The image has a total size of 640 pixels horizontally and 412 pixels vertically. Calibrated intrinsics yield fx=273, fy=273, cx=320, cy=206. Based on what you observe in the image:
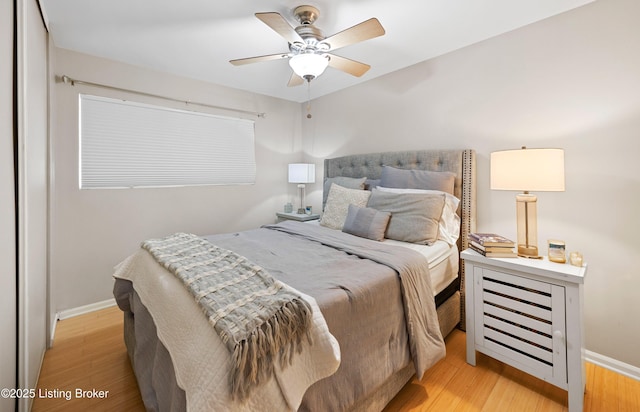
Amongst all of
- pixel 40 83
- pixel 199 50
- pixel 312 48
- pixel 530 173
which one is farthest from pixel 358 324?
Result: pixel 199 50

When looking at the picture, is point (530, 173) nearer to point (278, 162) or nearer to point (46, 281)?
point (278, 162)

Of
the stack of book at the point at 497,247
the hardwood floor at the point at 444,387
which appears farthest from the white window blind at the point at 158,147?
the stack of book at the point at 497,247

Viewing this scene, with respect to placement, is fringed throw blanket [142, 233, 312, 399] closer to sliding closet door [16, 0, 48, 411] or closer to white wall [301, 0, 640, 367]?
sliding closet door [16, 0, 48, 411]

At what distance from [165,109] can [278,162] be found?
150 centimetres

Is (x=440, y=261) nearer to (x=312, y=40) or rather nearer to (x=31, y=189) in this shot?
(x=312, y=40)

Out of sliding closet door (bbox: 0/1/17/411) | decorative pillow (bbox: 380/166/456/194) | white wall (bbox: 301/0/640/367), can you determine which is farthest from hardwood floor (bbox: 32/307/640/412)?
decorative pillow (bbox: 380/166/456/194)

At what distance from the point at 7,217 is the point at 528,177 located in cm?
Answer: 254

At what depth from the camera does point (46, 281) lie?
1.98 meters

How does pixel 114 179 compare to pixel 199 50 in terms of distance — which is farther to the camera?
pixel 114 179

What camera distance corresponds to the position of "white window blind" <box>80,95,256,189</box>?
2551mm

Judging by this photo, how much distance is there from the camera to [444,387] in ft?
5.27

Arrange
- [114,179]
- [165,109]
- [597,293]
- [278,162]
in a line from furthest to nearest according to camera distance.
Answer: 1. [278,162]
2. [165,109]
3. [114,179]
4. [597,293]

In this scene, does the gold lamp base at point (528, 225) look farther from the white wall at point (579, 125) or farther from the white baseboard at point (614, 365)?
the white baseboard at point (614, 365)

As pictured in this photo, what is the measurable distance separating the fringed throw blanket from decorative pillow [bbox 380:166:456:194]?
5.44 feet
